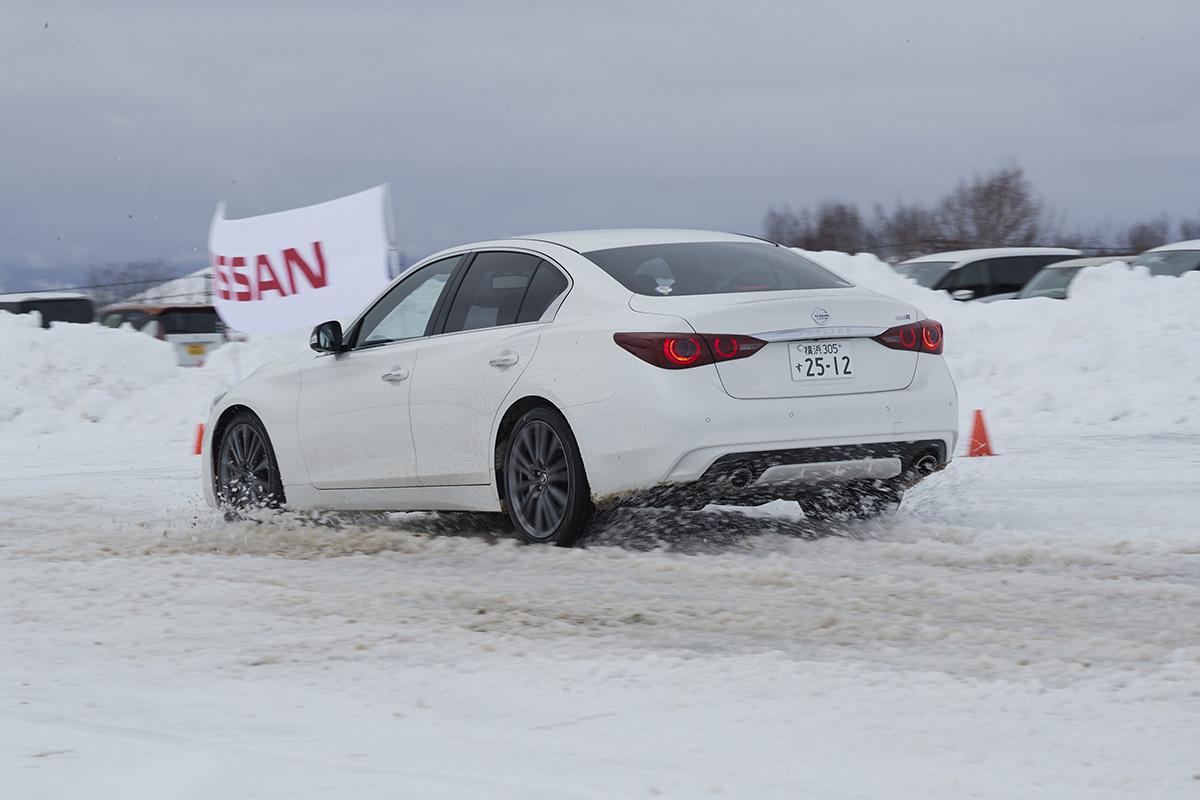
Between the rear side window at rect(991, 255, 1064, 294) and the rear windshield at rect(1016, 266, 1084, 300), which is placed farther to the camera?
the rear side window at rect(991, 255, 1064, 294)

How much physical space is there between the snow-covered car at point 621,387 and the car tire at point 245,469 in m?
0.41

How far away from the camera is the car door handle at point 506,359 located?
7297 millimetres

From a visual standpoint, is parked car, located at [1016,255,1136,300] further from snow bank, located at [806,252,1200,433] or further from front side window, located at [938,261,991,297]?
snow bank, located at [806,252,1200,433]

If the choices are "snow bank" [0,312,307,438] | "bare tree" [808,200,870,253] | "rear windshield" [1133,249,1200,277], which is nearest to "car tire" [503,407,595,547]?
"snow bank" [0,312,307,438]

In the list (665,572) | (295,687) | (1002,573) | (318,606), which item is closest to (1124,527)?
(1002,573)

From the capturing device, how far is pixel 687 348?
21.8 feet

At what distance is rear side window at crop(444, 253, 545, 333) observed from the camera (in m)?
7.65

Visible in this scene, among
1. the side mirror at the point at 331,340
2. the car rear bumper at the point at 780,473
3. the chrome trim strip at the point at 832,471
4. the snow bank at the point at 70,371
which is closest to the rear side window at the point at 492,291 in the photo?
the side mirror at the point at 331,340

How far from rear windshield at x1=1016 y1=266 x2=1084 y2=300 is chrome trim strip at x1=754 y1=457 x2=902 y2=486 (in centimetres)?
1710

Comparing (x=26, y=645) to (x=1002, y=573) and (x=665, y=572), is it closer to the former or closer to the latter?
(x=665, y=572)

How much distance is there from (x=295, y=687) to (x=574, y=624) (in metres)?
1.16

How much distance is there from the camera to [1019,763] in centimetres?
371

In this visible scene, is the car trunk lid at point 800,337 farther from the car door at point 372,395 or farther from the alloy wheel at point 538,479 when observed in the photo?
the car door at point 372,395

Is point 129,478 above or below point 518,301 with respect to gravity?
below
